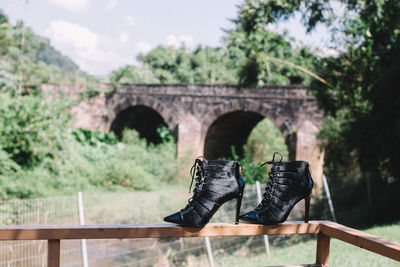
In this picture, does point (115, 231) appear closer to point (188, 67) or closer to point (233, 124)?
point (233, 124)

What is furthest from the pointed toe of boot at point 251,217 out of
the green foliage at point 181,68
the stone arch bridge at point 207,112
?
the green foliage at point 181,68

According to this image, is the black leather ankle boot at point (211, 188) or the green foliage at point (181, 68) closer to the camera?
the black leather ankle boot at point (211, 188)

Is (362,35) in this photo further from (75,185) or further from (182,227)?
(75,185)

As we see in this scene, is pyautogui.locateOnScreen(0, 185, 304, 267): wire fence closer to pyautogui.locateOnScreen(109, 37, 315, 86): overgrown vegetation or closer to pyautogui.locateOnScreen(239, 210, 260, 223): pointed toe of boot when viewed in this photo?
pyautogui.locateOnScreen(239, 210, 260, 223): pointed toe of boot

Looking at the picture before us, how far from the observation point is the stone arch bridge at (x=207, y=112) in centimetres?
1359

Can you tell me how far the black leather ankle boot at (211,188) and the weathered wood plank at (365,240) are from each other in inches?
18.3

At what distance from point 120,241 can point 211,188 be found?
13.3ft

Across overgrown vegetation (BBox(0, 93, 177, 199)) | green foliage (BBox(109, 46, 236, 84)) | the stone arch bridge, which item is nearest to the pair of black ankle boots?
overgrown vegetation (BBox(0, 93, 177, 199))

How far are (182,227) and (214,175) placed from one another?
0.28 m

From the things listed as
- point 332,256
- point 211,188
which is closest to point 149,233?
point 211,188

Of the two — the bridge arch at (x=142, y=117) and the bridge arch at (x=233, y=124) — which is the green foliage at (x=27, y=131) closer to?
the bridge arch at (x=142, y=117)

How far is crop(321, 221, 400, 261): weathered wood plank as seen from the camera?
1.60 meters

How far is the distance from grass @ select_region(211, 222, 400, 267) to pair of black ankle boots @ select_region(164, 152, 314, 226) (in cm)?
211

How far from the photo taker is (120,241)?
18.2 feet
